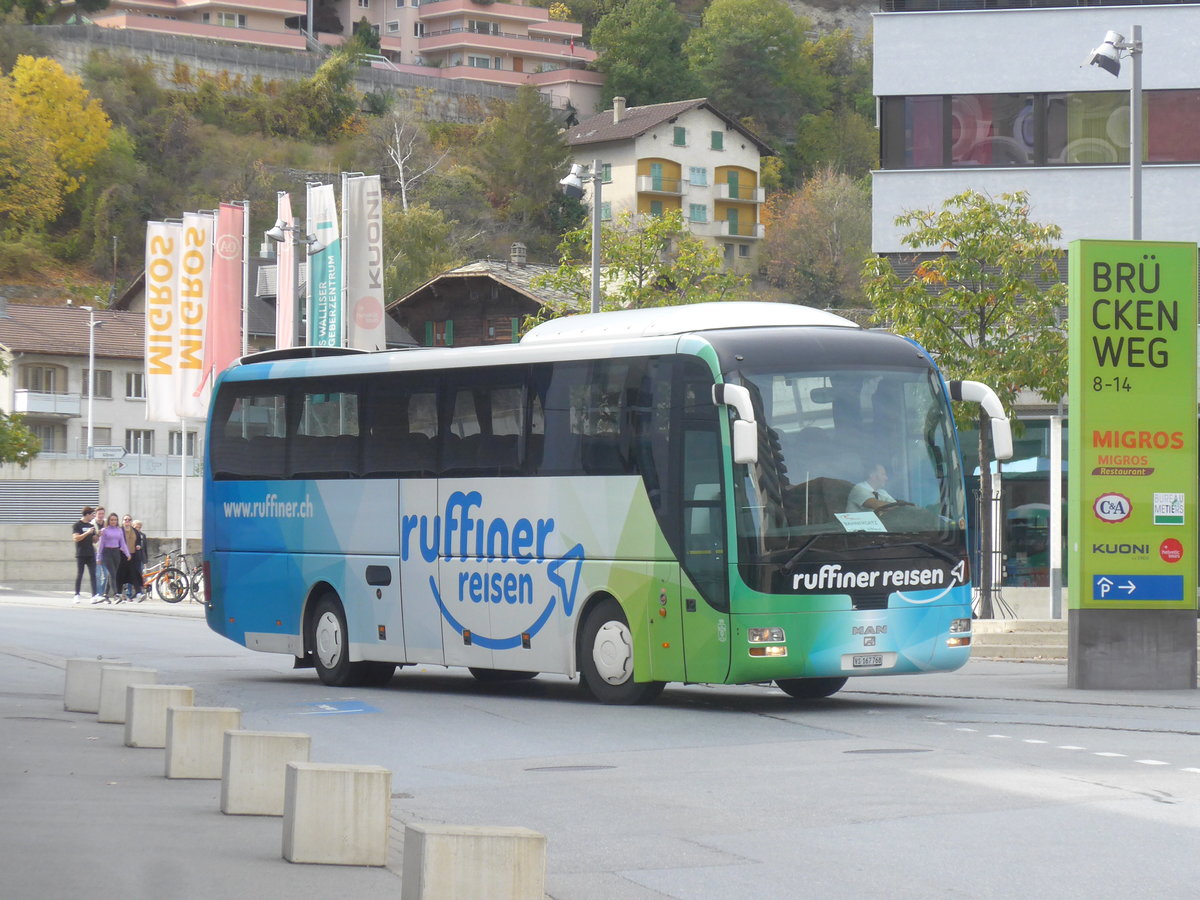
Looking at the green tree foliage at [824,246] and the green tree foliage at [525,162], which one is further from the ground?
the green tree foliage at [525,162]

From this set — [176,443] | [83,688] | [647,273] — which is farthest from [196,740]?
[176,443]

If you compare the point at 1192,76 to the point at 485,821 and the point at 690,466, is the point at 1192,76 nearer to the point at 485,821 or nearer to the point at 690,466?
the point at 690,466

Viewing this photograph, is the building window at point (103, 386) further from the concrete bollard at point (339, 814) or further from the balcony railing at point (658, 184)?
the concrete bollard at point (339, 814)

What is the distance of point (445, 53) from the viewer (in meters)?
146

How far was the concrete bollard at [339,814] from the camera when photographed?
28.9 feet

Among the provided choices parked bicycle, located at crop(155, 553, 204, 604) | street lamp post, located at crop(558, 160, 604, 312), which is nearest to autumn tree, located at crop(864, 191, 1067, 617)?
street lamp post, located at crop(558, 160, 604, 312)

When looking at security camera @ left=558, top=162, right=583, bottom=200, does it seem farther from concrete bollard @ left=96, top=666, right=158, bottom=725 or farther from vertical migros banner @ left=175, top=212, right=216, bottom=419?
concrete bollard @ left=96, top=666, right=158, bottom=725

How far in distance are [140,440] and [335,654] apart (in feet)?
240

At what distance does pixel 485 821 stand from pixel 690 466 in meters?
6.17

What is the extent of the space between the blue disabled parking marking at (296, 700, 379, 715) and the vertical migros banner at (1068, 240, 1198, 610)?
654 cm

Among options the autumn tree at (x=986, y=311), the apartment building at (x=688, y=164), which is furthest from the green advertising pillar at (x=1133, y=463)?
the apartment building at (x=688, y=164)

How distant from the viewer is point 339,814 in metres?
8.90

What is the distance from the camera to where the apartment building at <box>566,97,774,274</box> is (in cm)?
12444

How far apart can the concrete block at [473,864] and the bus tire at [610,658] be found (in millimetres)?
9598
